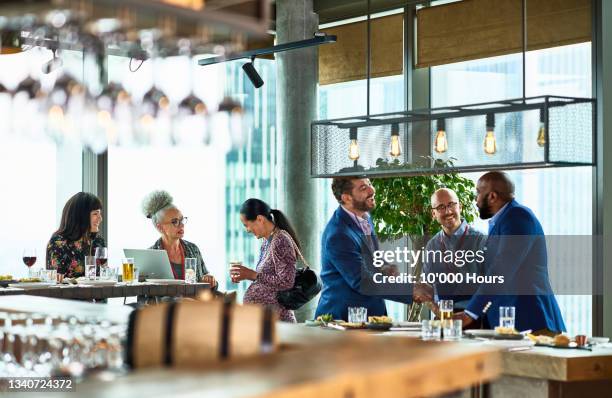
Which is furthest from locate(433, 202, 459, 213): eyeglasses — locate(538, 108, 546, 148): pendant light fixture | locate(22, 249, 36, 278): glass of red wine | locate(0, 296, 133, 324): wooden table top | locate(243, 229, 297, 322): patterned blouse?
locate(0, 296, 133, 324): wooden table top

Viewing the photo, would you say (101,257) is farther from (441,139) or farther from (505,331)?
(505,331)

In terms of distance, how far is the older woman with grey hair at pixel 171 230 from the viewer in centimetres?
887

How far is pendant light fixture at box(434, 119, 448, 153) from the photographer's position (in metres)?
6.66

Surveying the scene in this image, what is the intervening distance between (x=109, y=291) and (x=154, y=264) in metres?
0.93

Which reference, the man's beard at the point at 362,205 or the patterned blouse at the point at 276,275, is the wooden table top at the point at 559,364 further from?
the man's beard at the point at 362,205

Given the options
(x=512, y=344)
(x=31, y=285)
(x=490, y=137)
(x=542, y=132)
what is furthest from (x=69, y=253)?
(x=542, y=132)

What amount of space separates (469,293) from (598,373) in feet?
8.27

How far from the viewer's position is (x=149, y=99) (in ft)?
16.1

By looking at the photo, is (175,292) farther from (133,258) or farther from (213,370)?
(213,370)

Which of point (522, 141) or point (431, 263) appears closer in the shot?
point (522, 141)

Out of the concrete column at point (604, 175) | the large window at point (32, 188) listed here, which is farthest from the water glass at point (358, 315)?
the large window at point (32, 188)

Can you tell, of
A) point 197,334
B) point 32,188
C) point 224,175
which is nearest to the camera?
point 197,334

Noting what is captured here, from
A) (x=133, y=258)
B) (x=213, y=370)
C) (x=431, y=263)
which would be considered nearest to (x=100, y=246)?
(x=133, y=258)

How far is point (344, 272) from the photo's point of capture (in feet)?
26.2
